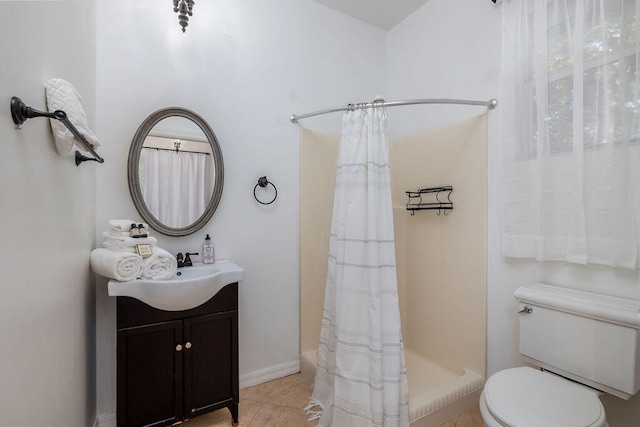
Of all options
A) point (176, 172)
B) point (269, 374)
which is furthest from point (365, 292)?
point (176, 172)

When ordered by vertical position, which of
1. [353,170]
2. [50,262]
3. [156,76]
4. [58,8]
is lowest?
[50,262]

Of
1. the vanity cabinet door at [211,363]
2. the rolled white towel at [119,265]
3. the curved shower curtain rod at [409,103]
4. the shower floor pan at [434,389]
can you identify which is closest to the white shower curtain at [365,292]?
the curved shower curtain rod at [409,103]

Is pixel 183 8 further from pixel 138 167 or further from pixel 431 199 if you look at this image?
pixel 431 199

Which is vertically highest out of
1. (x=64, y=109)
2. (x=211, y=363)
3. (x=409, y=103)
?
(x=409, y=103)

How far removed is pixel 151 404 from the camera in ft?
4.97

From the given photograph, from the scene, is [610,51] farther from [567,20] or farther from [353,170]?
[353,170]

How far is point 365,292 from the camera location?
5.16ft

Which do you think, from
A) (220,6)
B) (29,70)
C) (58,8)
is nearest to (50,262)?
(29,70)

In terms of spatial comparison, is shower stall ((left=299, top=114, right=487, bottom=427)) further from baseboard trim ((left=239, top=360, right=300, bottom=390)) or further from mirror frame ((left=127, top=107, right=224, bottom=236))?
mirror frame ((left=127, top=107, right=224, bottom=236))

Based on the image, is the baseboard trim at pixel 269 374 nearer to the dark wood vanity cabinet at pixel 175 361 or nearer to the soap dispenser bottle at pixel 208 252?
the dark wood vanity cabinet at pixel 175 361

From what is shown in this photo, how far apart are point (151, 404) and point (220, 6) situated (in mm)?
2486

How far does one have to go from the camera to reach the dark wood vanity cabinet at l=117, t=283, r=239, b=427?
4.80 feet

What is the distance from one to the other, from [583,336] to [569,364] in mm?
159

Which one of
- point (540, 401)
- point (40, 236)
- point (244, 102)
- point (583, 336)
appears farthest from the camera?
point (244, 102)
